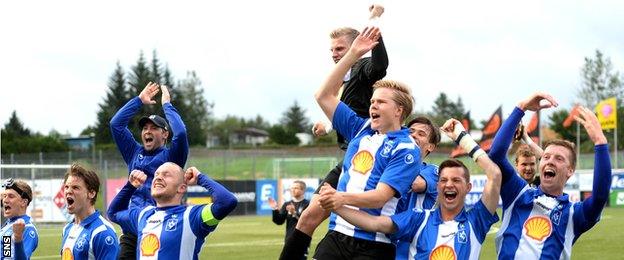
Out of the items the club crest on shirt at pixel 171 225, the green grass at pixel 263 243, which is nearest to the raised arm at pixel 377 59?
the club crest on shirt at pixel 171 225

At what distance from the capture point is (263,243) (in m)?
24.6

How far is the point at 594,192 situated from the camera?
25.0 feet

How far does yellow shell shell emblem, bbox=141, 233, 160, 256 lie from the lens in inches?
324

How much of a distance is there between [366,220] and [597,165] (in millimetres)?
1773

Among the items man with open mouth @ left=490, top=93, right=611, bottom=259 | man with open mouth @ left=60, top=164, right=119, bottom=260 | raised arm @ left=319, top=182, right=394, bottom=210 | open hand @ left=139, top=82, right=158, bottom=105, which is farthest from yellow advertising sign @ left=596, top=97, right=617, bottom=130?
raised arm @ left=319, top=182, right=394, bottom=210

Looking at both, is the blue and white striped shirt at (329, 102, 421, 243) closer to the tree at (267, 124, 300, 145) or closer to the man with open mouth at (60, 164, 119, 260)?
the man with open mouth at (60, 164, 119, 260)

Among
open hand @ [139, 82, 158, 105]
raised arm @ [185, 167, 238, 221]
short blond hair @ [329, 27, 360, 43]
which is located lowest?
raised arm @ [185, 167, 238, 221]


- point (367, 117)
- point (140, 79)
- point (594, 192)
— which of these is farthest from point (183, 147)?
point (140, 79)

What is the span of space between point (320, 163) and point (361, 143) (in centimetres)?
4756

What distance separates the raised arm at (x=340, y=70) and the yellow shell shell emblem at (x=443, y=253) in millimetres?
1245

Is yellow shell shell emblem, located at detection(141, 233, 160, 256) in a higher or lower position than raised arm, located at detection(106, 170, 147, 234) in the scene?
lower

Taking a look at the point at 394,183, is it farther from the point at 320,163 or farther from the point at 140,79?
the point at 140,79

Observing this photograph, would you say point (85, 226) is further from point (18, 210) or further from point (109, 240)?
point (18, 210)

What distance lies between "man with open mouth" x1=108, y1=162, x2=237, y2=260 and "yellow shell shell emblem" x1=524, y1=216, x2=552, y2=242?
89.8 inches
